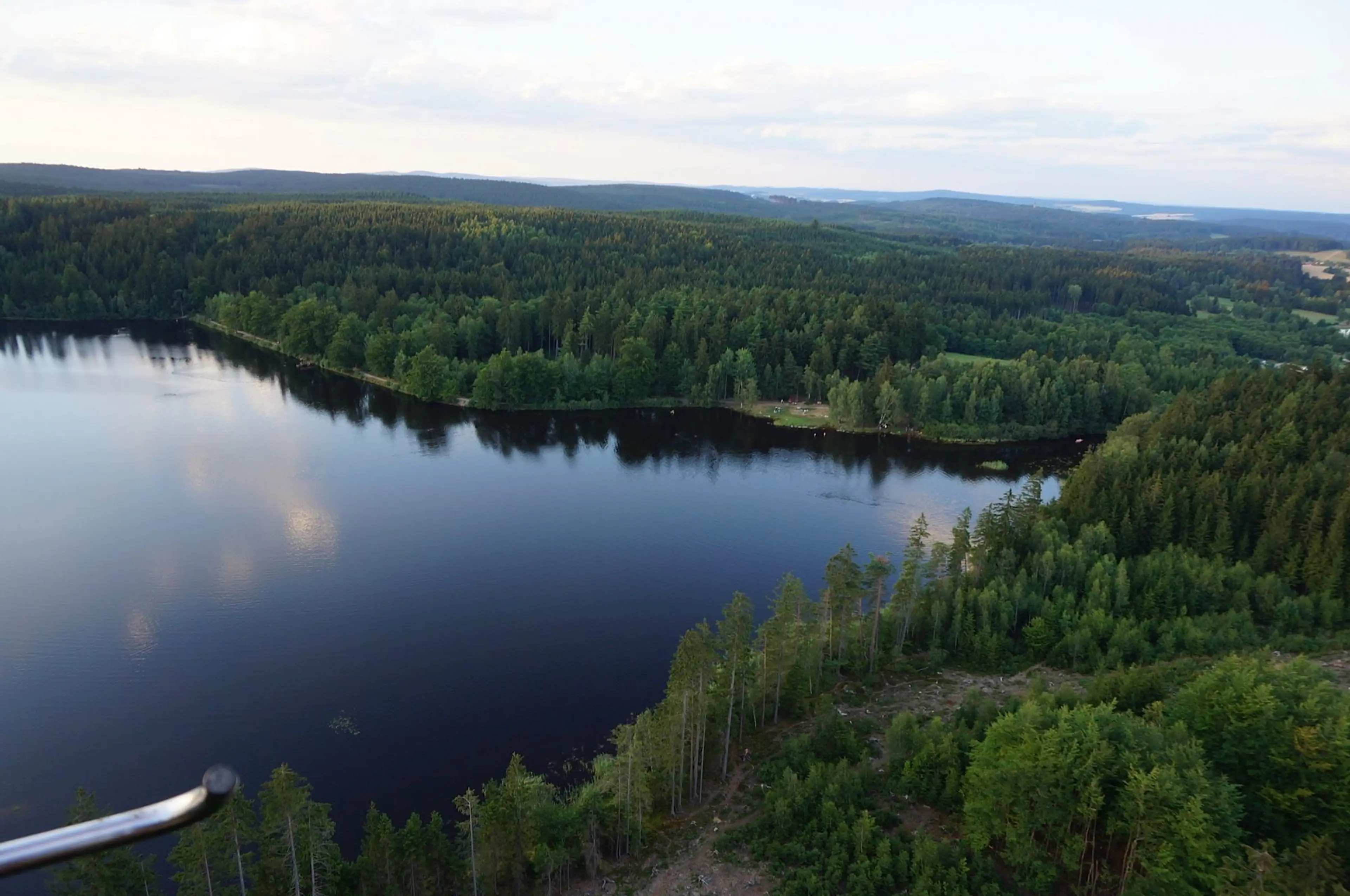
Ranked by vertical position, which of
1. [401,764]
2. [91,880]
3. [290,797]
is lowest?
[401,764]

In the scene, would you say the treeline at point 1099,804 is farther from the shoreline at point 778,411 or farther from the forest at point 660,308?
the forest at point 660,308

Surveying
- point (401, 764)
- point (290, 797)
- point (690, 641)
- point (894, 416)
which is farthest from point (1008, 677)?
point (894, 416)

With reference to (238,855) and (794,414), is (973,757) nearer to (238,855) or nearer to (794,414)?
(238,855)

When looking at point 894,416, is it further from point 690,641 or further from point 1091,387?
point 690,641

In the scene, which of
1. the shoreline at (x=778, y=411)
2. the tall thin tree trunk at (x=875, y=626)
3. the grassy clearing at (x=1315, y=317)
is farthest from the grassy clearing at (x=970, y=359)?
the grassy clearing at (x=1315, y=317)

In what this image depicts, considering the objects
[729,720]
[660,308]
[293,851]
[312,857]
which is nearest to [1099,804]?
[729,720]

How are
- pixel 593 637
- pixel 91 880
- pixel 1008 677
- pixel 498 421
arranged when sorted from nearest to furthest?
pixel 91 880, pixel 1008 677, pixel 593 637, pixel 498 421
